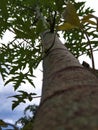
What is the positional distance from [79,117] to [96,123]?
3 cm

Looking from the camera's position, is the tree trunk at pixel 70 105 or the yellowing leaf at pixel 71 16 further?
the yellowing leaf at pixel 71 16

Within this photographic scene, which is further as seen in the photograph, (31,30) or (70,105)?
(31,30)

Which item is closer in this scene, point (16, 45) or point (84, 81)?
point (84, 81)

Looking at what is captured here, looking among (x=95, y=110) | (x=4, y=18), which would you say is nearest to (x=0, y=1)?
(x=4, y=18)

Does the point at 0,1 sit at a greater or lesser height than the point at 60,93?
greater

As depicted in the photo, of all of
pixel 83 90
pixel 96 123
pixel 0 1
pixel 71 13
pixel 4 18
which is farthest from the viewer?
pixel 4 18

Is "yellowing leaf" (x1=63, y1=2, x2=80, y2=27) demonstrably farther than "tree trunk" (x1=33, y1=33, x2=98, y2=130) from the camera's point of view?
Yes

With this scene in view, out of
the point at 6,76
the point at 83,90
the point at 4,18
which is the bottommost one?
the point at 6,76

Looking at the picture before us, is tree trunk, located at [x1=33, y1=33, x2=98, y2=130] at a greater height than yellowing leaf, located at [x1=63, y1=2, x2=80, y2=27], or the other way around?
yellowing leaf, located at [x1=63, y1=2, x2=80, y2=27]

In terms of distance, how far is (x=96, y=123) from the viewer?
42 cm

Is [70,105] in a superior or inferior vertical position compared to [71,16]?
inferior

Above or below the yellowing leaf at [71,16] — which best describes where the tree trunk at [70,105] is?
below

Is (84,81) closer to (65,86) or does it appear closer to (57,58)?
(65,86)

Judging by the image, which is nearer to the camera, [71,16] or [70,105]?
[70,105]
